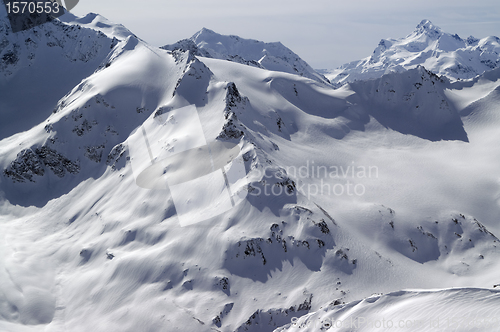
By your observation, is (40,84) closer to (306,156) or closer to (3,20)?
(3,20)

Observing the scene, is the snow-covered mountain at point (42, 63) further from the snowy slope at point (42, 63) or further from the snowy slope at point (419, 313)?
the snowy slope at point (419, 313)

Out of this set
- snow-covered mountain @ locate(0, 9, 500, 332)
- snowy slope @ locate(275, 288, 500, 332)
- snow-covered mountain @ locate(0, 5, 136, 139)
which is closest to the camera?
snowy slope @ locate(275, 288, 500, 332)

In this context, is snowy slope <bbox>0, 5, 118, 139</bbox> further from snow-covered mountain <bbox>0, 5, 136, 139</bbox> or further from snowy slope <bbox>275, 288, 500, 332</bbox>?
snowy slope <bbox>275, 288, 500, 332</bbox>

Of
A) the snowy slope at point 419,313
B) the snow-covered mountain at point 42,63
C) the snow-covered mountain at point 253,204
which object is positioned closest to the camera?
the snowy slope at point 419,313

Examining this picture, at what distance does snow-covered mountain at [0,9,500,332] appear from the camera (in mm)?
37062

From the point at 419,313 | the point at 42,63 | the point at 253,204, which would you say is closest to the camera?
the point at 419,313

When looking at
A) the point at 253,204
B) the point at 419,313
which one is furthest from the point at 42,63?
the point at 419,313

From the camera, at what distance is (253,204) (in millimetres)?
42094

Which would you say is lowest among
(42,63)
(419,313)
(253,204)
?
(253,204)

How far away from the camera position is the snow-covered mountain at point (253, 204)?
1459 inches

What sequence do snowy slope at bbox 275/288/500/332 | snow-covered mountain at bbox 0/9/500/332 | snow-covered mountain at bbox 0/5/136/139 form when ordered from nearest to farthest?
snowy slope at bbox 275/288/500/332
snow-covered mountain at bbox 0/9/500/332
snow-covered mountain at bbox 0/5/136/139

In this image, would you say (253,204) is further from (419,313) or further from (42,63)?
(42,63)

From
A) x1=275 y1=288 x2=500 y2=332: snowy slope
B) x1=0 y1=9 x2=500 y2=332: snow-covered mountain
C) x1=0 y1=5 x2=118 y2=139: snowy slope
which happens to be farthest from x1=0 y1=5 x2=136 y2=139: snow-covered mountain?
x1=275 y1=288 x2=500 y2=332: snowy slope

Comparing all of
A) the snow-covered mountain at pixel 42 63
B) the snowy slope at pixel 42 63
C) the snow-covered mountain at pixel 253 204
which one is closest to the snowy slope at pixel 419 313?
the snow-covered mountain at pixel 253 204
